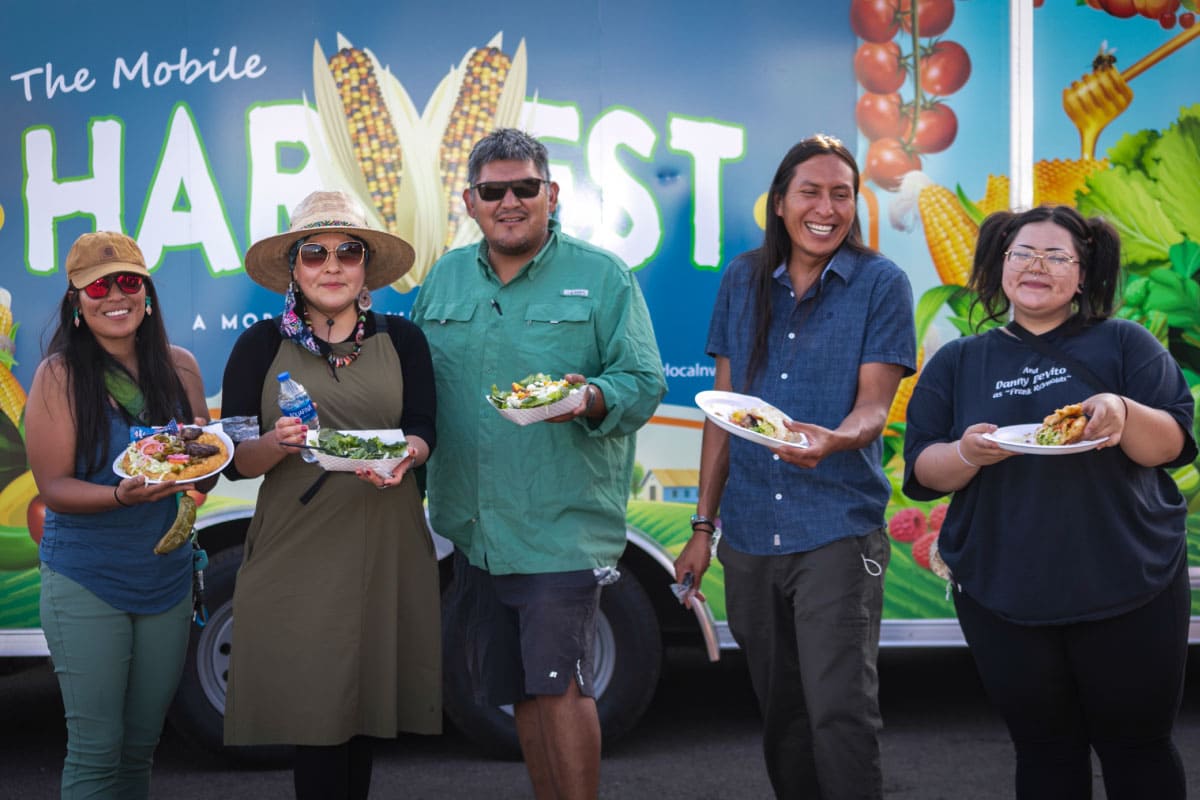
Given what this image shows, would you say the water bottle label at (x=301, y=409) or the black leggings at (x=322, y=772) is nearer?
the water bottle label at (x=301, y=409)

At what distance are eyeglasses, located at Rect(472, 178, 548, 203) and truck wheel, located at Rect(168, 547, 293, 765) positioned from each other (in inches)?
85.2

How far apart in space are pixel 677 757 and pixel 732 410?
2449 millimetres

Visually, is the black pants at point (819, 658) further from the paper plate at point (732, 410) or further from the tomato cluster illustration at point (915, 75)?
the tomato cluster illustration at point (915, 75)

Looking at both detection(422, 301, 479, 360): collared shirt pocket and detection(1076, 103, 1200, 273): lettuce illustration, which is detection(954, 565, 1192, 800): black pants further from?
detection(1076, 103, 1200, 273): lettuce illustration

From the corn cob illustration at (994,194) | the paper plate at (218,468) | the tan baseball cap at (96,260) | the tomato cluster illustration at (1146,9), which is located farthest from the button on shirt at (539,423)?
the tomato cluster illustration at (1146,9)

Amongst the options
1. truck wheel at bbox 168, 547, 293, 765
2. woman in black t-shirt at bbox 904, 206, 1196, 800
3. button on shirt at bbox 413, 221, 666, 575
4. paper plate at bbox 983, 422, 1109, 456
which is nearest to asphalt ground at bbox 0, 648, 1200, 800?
truck wheel at bbox 168, 547, 293, 765

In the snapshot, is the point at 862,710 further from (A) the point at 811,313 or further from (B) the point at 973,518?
(A) the point at 811,313

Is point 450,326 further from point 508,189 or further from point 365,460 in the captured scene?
point 365,460

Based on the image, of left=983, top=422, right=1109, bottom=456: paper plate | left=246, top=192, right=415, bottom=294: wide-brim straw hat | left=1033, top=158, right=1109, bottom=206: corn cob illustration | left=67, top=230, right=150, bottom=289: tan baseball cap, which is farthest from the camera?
left=1033, top=158, right=1109, bottom=206: corn cob illustration

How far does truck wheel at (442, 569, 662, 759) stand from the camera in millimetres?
4707

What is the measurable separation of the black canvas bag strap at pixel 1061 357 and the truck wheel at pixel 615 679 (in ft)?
7.43

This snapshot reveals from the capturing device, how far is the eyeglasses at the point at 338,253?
3137 mm

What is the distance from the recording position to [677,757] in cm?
486

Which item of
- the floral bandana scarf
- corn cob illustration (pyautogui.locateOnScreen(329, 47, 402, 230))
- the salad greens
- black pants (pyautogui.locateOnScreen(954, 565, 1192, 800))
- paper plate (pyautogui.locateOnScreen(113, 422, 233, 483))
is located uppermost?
corn cob illustration (pyautogui.locateOnScreen(329, 47, 402, 230))
